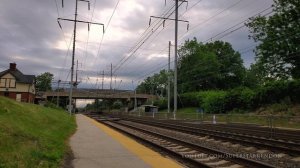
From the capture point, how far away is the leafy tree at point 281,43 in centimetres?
5356

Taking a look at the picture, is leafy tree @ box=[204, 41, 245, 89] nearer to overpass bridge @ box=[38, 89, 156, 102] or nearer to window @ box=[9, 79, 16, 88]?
overpass bridge @ box=[38, 89, 156, 102]

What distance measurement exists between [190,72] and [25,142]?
91.4m

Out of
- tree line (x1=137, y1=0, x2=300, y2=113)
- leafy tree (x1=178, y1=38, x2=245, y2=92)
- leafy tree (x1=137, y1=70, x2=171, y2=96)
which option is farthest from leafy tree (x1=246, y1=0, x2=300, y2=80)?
leafy tree (x1=137, y1=70, x2=171, y2=96)

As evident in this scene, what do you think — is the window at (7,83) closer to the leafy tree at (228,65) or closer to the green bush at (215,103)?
the green bush at (215,103)

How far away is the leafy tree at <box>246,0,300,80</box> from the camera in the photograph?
5356 cm

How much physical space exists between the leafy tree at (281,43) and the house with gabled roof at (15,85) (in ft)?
131

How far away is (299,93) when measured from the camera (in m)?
46.1

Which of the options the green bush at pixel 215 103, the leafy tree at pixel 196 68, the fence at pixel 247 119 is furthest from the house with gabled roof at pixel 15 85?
the leafy tree at pixel 196 68

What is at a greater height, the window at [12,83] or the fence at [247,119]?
the window at [12,83]

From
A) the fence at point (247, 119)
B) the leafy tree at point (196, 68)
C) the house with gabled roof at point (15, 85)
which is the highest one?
the leafy tree at point (196, 68)

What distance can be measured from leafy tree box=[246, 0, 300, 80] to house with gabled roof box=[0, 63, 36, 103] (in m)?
40.0

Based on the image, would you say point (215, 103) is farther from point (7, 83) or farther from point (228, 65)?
point (228, 65)

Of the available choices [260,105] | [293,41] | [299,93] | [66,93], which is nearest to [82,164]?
[299,93]

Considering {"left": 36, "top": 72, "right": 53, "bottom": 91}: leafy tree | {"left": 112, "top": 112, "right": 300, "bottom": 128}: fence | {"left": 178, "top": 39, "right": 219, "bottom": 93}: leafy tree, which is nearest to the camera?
{"left": 112, "top": 112, "right": 300, "bottom": 128}: fence
